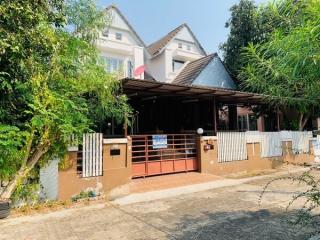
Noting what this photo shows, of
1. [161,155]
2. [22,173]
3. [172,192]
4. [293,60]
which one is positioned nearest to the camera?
[293,60]

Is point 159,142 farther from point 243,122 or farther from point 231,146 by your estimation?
point 243,122

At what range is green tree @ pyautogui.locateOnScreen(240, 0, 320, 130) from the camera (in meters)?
2.78

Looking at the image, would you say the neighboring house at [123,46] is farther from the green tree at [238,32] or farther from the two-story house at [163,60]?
the green tree at [238,32]

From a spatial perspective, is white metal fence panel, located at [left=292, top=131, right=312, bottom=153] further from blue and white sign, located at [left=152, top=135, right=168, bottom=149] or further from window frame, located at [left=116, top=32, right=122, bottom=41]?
window frame, located at [left=116, top=32, right=122, bottom=41]

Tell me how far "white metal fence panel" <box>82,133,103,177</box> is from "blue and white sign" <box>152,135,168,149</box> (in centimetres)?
272

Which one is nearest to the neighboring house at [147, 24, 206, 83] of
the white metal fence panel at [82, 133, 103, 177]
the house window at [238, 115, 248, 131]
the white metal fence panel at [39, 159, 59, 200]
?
the house window at [238, 115, 248, 131]

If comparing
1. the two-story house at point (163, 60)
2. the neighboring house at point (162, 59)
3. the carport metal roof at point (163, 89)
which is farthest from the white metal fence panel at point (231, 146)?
the neighboring house at point (162, 59)

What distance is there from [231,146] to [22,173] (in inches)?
339

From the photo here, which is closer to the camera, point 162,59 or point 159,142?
point 159,142

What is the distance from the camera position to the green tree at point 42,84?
652 centimetres

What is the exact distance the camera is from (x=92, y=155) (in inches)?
328

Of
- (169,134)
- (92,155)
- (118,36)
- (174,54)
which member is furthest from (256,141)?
(118,36)

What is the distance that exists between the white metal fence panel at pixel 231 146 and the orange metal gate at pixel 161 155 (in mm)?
1191

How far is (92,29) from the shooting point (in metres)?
8.65
